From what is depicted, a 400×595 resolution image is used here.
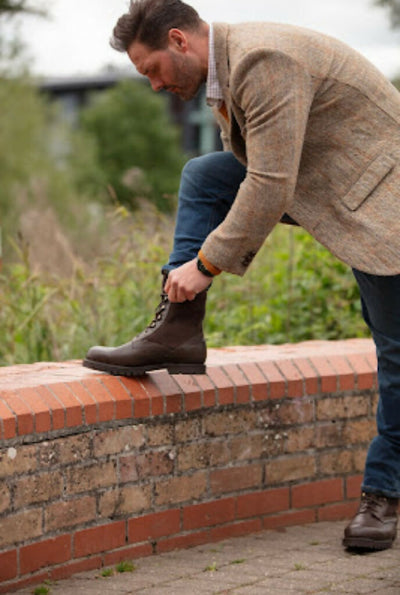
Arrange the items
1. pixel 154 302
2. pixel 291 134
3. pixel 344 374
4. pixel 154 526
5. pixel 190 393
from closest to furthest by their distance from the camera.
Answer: pixel 291 134 < pixel 154 526 < pixel 190 393 < pixel 344 374 < pixel 154 302

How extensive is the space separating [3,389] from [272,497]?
1307 millimetres

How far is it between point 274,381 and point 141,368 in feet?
2.22

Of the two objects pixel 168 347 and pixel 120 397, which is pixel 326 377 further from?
pixel 120 397

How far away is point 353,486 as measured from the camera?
441cm

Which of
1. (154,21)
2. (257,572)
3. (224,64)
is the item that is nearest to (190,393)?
(257,572)

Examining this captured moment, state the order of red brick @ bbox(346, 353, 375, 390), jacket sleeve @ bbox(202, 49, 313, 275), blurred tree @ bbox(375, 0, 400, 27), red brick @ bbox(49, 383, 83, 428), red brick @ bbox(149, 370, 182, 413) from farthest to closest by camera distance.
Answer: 1. blurred tree @ bbox(375, 0, 400, 27)
2. red brick @ bbox(346, 353, 375, 390)
3. red brick @ bbox(149, 370, 182, 413)
4. red brick @ bbox(49, 383, 83, 428)
5. jacket sleeve @ bbox(202, 49, 313, 275)

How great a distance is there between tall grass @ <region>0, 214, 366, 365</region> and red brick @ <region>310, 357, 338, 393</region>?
1299 millimetres

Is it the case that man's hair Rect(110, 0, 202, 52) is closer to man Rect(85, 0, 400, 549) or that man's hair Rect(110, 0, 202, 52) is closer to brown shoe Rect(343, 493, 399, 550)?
man Rect(85, 0, 400, 549)

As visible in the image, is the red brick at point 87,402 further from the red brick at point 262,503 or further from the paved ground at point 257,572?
the red brick at point 262,503

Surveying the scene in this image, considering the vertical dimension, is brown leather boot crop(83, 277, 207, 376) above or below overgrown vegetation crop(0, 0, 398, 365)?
above

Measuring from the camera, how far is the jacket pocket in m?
3.26

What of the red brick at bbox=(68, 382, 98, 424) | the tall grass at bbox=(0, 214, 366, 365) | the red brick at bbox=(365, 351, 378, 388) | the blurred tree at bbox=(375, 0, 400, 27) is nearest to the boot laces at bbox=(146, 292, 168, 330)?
the red brick at bbox=(68, 382, 98, 424)

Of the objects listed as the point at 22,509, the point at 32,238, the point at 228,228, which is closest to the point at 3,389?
the point at 22,509

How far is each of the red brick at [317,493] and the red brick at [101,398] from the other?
1.02m
